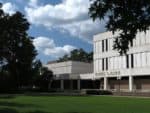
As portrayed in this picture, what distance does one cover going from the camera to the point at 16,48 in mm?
95750

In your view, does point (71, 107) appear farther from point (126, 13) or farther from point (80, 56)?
point (80, 56)

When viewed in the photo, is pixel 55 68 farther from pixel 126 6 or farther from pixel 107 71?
pixel 126 6

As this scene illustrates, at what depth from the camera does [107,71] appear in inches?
3895

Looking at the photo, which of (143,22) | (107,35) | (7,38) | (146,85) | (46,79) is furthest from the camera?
(46,79)

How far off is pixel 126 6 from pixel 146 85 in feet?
245

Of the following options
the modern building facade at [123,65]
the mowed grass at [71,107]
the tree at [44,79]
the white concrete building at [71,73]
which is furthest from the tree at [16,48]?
the mowed grass at [71,107]

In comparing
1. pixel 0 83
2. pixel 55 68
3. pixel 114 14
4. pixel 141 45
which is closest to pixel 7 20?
pixel 0 83

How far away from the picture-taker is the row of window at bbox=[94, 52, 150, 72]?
87.1m

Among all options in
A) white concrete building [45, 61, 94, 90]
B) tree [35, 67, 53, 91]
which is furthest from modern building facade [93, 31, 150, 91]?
tree [35, 67, 53, 91]

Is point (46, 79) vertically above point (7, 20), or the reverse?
point (7, 20)

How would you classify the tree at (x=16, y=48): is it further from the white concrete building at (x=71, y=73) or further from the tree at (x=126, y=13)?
the tree at (x=126, y=13)

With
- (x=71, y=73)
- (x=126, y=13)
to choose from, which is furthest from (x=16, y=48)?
(x=126, y=13)

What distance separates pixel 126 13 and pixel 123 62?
82277 mm

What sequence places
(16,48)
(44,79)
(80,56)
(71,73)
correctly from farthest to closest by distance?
1. (80,56)
2. (71,73)
3. (44,79)
4. (16,48)
